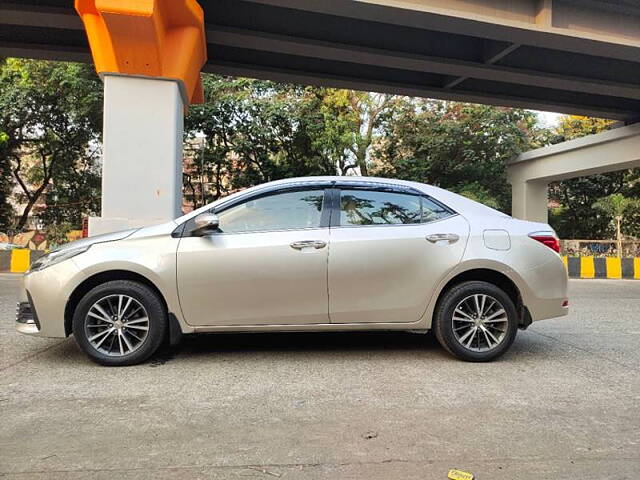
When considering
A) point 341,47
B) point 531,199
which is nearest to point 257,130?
point 341,47

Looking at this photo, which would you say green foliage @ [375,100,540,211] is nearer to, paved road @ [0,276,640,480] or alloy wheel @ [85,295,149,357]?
paved road @ [0,276,640,480]

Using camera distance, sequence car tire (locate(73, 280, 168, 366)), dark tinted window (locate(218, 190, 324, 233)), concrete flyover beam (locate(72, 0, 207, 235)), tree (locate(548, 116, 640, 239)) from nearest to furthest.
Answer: car tire (locate(73, 280, 168, 366)) < dark tinted window (locate(218, 190, 324, 233)) < concrete flyover beam (locate(72, 0, 207, 235)) < tree (locate(548, 116, 640, 239))

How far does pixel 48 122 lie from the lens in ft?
69.4

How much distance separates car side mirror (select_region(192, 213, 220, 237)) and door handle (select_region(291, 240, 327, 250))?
703 millimetres

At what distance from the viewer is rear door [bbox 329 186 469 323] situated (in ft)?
14.8

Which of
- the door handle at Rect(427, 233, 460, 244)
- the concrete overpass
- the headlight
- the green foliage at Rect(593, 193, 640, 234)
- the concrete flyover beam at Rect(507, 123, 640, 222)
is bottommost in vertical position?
the headlight

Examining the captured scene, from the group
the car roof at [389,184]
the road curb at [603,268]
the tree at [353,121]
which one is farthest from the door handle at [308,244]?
the tree at [353,121]

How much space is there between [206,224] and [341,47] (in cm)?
869

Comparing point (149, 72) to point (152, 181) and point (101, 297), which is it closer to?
point (152, 181)

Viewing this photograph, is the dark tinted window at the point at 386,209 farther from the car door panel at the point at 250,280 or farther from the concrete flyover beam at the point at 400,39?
the concrete flyover beam at the point at 400,39

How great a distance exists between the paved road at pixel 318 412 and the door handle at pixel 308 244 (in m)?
1.06

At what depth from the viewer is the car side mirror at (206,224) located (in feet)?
14.4

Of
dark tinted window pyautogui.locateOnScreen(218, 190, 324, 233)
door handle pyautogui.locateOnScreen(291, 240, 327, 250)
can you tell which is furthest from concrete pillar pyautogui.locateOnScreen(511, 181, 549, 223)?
door handle pyautogui.locateOnScreen(291, 240, 327, 250)

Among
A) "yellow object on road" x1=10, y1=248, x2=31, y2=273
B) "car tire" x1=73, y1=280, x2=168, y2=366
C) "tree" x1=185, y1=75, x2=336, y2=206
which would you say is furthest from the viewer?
"tree" x1=185, y1=75, x2=336, y2=206
